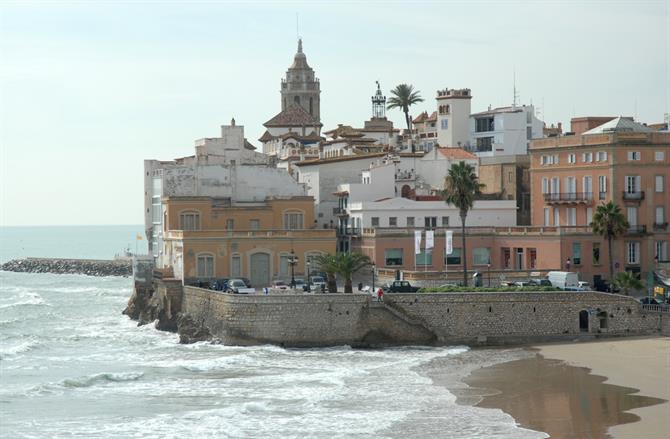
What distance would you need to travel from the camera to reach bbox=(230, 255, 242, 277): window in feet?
237

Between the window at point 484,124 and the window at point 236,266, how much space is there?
3156 centimetres

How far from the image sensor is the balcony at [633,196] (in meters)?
74.2

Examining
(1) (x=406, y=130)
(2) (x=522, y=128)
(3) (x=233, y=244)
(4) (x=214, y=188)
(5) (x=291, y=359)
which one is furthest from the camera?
(1) (x=406, y=130)

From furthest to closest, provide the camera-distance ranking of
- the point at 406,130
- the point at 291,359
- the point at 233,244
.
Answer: the point at 406,130
the point at 233,244
the point at 291,359

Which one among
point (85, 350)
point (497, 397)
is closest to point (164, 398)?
point (497, 397)

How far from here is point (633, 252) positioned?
74.4m

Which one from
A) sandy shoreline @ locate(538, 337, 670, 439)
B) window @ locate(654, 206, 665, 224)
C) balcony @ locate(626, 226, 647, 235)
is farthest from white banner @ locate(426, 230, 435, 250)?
window @ locate(654, 206, 665, 224)

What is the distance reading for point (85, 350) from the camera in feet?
221

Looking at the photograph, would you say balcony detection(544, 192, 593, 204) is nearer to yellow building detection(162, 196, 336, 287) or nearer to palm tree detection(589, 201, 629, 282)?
palm tree detection(589, 201, 629, 282)

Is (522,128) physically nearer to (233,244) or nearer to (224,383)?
(233,244)

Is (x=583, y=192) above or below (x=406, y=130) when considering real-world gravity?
below

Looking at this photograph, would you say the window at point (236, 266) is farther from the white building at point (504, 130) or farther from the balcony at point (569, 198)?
the white building at point (504, 130)

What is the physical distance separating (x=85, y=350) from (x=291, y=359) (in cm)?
1282

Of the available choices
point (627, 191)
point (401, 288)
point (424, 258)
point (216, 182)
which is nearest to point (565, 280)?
point (401, 288)
